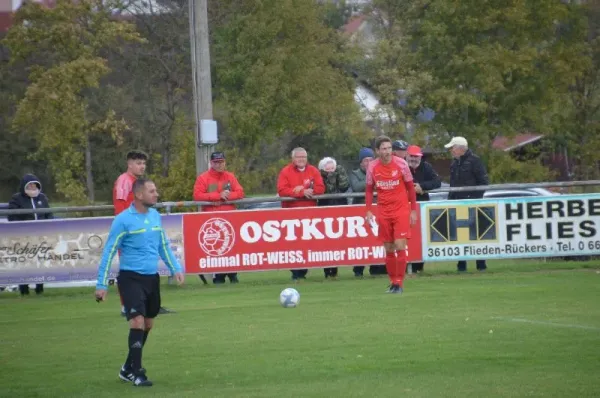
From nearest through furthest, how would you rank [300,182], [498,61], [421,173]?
[421,173] → [300,182] → [498,61]

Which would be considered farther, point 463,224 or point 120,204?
point 463,224

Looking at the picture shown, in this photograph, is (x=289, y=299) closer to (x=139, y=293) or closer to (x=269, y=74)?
(x=139, y=293)

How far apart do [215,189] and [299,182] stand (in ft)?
4.93

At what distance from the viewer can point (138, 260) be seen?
10.2 metres

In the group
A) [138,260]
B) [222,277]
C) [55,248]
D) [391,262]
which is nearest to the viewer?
[138,260]

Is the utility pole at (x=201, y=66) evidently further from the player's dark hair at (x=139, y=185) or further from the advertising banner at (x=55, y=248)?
the player's dark hair at (x=139, y=185)

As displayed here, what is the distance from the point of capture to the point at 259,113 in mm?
38719

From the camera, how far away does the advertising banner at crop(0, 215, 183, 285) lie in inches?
773

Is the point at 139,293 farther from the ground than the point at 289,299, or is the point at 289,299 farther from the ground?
the point at 139,293

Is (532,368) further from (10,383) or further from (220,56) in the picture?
(220,56)

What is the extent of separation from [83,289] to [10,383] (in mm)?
10411

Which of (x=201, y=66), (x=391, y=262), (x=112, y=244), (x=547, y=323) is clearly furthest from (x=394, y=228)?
(x=201, y=66)

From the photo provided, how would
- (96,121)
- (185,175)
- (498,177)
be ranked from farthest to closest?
(96,121), (498,177), (185,175)

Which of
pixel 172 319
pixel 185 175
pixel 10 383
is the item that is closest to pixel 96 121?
pixel 185 175
